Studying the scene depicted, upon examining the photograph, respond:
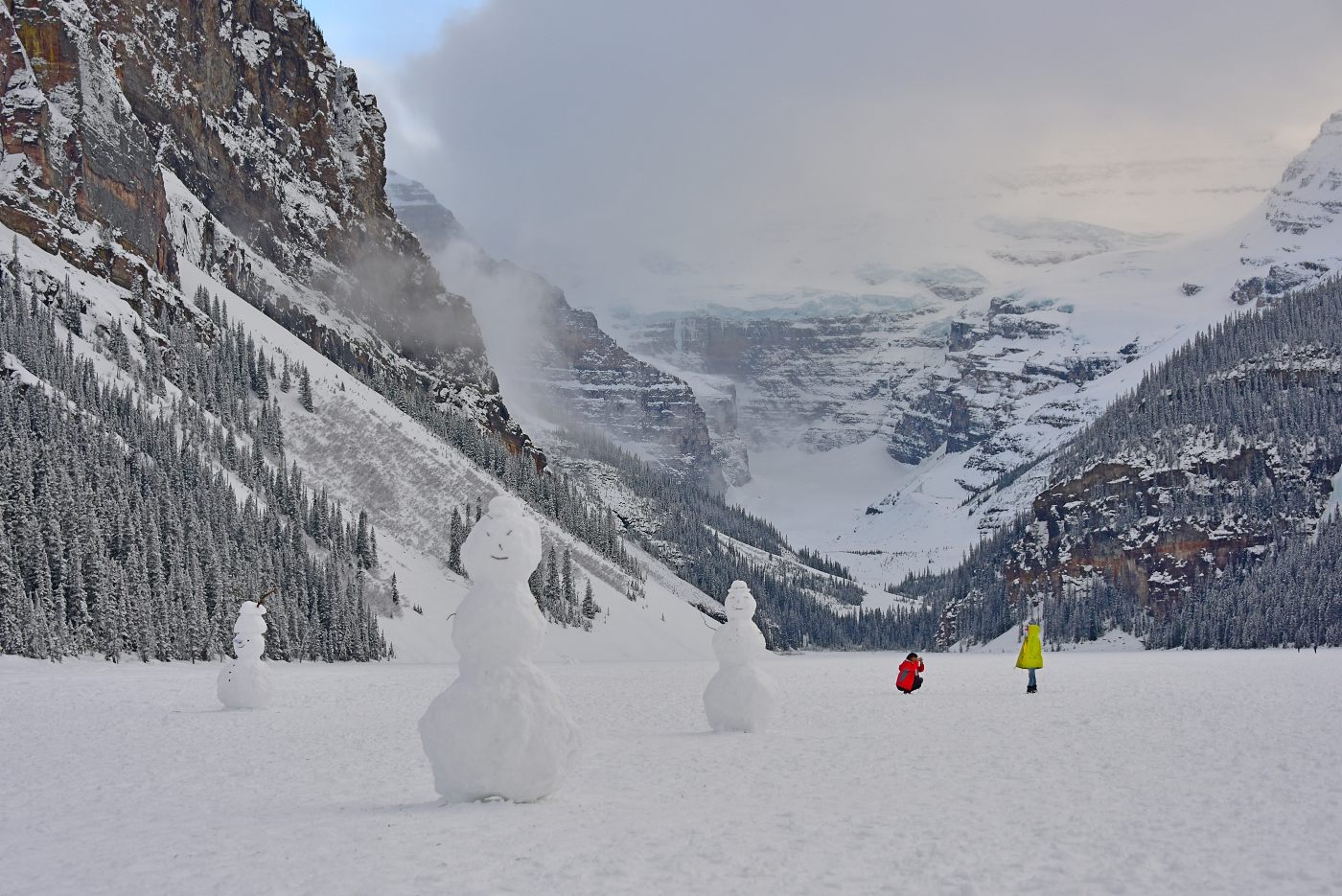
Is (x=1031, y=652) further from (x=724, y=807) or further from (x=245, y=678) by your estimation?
(x=724, y=807)

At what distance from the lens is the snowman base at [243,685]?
46.6 meters

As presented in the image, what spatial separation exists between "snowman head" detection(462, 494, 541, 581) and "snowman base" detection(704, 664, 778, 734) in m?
14.1

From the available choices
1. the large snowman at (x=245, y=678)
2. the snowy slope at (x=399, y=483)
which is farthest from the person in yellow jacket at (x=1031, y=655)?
the snowy slope at (x=399, y=483)

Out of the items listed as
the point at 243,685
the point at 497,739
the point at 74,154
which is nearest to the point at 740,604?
the point at 497,739

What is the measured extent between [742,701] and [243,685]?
824 inches

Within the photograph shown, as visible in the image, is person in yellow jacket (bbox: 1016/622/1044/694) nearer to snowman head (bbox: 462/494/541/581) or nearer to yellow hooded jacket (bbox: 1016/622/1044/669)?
yellow hooded jacket (bbox: 1016/622/1044/669)

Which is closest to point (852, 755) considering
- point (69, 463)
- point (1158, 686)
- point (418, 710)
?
point (418, 710)

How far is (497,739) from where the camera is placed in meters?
22.4

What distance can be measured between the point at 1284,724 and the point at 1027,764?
11138 mm

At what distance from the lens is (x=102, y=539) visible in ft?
293

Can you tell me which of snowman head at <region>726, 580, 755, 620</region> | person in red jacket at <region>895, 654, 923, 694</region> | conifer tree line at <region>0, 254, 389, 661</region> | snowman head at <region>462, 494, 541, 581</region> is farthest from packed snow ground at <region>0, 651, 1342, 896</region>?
conifer tree line at <region>0, 254, 389, 661</region>

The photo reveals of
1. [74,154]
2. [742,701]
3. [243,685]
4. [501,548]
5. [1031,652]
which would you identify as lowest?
[742,701]

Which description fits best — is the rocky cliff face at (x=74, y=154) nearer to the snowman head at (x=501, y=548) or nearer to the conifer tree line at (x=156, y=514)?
the conifer tree line at (x=156, y=514)

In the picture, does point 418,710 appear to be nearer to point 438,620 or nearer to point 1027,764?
point 1027,764
